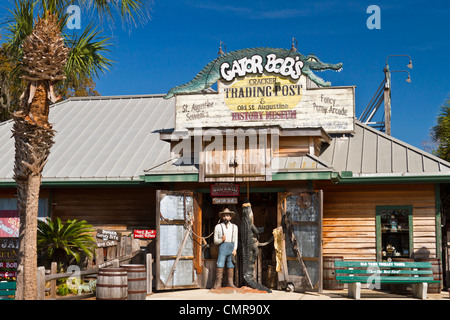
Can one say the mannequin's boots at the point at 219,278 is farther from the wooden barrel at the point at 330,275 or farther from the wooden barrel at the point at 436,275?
the wooden barrel at the point at 436,275

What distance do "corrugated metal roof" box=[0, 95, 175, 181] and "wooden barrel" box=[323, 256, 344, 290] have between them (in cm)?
585

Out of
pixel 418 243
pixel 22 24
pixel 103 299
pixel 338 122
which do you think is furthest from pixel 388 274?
pixel 22 24

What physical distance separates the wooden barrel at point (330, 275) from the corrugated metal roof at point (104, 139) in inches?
230

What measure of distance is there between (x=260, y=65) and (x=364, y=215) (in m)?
5.20

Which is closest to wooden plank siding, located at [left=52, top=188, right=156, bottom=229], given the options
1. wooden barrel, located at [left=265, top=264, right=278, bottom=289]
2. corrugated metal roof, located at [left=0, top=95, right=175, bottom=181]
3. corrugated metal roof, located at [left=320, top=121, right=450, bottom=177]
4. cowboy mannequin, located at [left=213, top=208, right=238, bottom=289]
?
corrugated metal roof, located at [left=0, top=95, right=175, bottom=181]

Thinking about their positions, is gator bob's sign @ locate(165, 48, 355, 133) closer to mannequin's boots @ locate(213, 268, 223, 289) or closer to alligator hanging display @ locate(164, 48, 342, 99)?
alligator hanging display @ locate(164, 48, 342, 99)

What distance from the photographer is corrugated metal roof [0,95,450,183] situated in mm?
17578

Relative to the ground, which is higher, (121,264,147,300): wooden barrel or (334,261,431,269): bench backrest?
(334,261,431,269): bench backrest

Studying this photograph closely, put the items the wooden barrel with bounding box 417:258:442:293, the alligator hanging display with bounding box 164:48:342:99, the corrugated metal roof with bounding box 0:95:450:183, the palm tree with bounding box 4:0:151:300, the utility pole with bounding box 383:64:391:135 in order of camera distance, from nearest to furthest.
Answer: the palm tree with bounding box 4:0:151:300 < the wooden barrel with bounding box 417:258:442:293 < the corrugated metal roof with bounding box 0:95:450:183 < the alligator hanging display with bounding box 164:48:342:99 < the utility pole with bounding box 383:64:391:135

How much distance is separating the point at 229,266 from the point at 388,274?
3932mm

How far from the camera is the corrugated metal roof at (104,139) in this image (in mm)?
19672

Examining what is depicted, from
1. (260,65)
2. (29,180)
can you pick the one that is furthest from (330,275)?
(29,180)

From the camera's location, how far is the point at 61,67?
12891 millimetres

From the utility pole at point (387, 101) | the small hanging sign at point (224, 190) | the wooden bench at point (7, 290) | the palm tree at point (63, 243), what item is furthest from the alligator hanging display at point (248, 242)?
the utility pole at point (387, 101)
